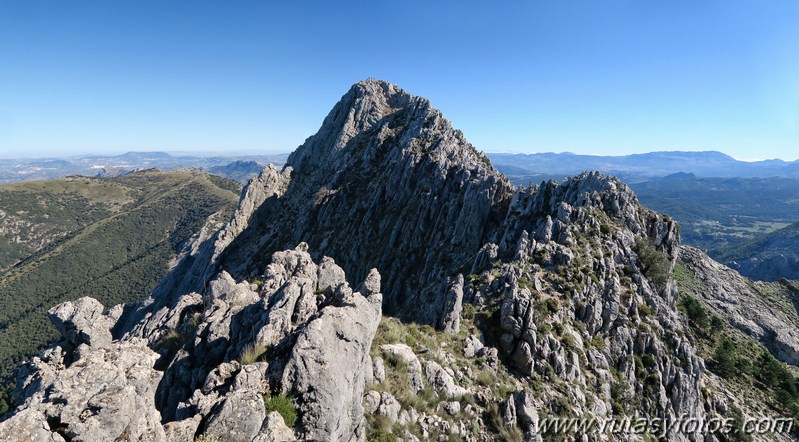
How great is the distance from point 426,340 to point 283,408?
47.8 feet

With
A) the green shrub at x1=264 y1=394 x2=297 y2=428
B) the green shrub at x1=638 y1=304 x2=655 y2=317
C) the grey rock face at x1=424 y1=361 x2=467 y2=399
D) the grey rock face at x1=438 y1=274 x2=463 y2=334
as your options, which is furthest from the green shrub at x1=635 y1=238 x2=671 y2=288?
the green shrub at x1=264 y1=394 x2=297 y2=428

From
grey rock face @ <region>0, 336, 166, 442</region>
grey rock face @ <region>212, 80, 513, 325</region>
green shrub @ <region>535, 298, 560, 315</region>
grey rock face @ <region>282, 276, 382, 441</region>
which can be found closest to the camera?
grey rock face @ <region>0, 336, 166, 442</region>

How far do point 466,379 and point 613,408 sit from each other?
13.1 m

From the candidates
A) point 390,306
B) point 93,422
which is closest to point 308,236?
point 390,306

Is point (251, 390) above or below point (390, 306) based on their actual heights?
above

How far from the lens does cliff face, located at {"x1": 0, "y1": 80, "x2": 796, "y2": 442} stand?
42.4 feet

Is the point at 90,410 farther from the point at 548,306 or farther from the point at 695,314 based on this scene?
the point at 695,314

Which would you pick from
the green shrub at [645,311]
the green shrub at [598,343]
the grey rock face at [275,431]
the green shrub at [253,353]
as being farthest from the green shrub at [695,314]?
the grey rock face at [275,431]

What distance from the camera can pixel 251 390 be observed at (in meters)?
13.0

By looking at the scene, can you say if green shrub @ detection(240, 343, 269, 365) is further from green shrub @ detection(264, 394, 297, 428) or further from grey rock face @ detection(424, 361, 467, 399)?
grey rock face @ detection(424, 361, 467, 399)

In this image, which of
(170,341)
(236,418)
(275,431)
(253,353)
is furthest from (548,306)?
(170,341)

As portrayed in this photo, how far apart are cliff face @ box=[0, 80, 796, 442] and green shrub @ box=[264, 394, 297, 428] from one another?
0.10m

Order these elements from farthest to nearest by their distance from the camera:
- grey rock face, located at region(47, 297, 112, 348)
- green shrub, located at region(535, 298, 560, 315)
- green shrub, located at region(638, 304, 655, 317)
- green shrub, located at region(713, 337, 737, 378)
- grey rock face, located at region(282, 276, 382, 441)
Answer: green shrub, located at region(713, 337, 737, 378), green shrub, located at region(638, 304, 655, 317), green shrub, located at region(535, 298, 560, 315), grey rock face, located at region(47, 297, 112, 348), grey rock face, located at region(282, 276, 382, 441)

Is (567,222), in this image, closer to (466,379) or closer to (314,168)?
(466,379)
